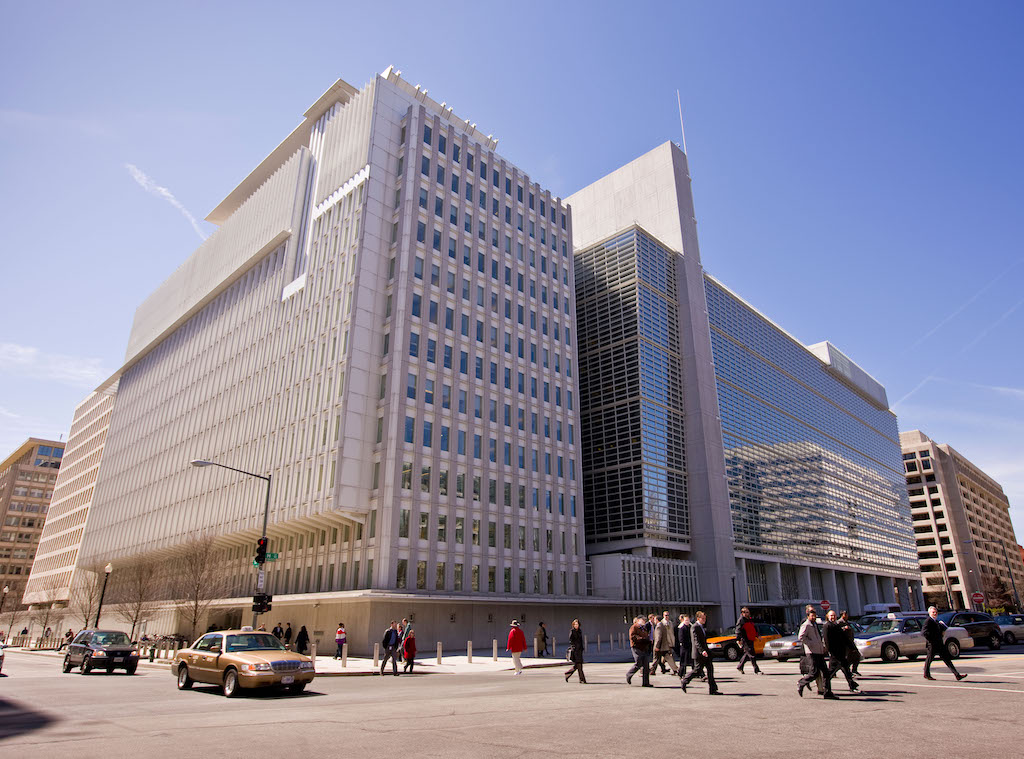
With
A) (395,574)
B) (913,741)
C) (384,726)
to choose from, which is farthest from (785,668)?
(395,574)

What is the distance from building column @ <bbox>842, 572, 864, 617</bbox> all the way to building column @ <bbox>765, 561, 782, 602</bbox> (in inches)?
975

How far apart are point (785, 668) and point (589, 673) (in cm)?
729

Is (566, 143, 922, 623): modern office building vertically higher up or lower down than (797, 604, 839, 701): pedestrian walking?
higher up

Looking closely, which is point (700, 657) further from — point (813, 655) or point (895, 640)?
point (895, 640)

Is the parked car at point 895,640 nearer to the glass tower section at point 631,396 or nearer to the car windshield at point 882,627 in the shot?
the car windshield at point 882,627

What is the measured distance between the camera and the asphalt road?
887 centimetres

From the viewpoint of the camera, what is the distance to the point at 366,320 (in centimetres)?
4528

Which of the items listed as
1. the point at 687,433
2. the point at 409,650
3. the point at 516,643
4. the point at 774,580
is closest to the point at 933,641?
the point at 516,643

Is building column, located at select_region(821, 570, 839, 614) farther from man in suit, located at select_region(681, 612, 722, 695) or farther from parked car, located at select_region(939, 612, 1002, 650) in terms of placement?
man in suit, located at select_region(681, 612, 722, 695)

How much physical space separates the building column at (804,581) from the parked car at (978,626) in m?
49.7

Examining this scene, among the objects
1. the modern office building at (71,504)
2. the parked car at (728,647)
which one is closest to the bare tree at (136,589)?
the modern office building at (71,504)

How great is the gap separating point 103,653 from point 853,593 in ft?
297

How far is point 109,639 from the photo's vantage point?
2612cm

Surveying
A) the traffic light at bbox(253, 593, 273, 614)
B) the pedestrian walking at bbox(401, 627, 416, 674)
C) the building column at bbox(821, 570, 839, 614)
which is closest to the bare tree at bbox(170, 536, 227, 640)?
the traffic light at bbox(253, 593, 273, 614)
